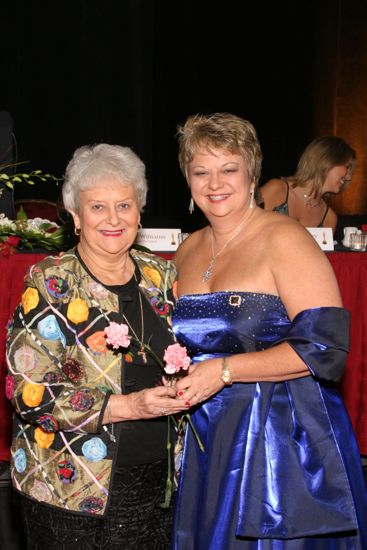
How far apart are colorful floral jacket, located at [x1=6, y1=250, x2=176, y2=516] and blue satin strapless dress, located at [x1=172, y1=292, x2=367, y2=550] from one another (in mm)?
334

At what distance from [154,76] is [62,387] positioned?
6659 mm

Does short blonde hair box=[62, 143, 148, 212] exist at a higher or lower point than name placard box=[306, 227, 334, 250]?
higher

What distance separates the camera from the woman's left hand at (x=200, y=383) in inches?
78.5

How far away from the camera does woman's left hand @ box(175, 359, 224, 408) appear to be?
200cm

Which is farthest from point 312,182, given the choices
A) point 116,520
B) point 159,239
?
point 116,520

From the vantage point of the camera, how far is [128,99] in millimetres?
7918

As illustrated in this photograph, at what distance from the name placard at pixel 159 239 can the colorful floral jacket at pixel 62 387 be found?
152 cm

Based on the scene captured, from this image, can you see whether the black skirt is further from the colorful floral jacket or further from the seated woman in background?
the seated woman in background

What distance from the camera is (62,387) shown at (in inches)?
78.3

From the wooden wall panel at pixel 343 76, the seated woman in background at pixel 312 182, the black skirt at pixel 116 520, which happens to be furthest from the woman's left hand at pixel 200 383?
the wooden wall panel at pixel 343 76

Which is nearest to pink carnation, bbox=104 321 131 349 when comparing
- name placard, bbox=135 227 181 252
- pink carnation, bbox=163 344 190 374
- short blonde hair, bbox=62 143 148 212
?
pink carnation, bbox=163 344 190 374

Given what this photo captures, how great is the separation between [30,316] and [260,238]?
27.2 inches

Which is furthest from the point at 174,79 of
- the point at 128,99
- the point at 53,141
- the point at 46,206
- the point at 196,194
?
the point at 196,194

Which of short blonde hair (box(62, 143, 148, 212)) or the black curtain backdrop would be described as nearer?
short blonde hair (box(62, 143, 148, 212))
